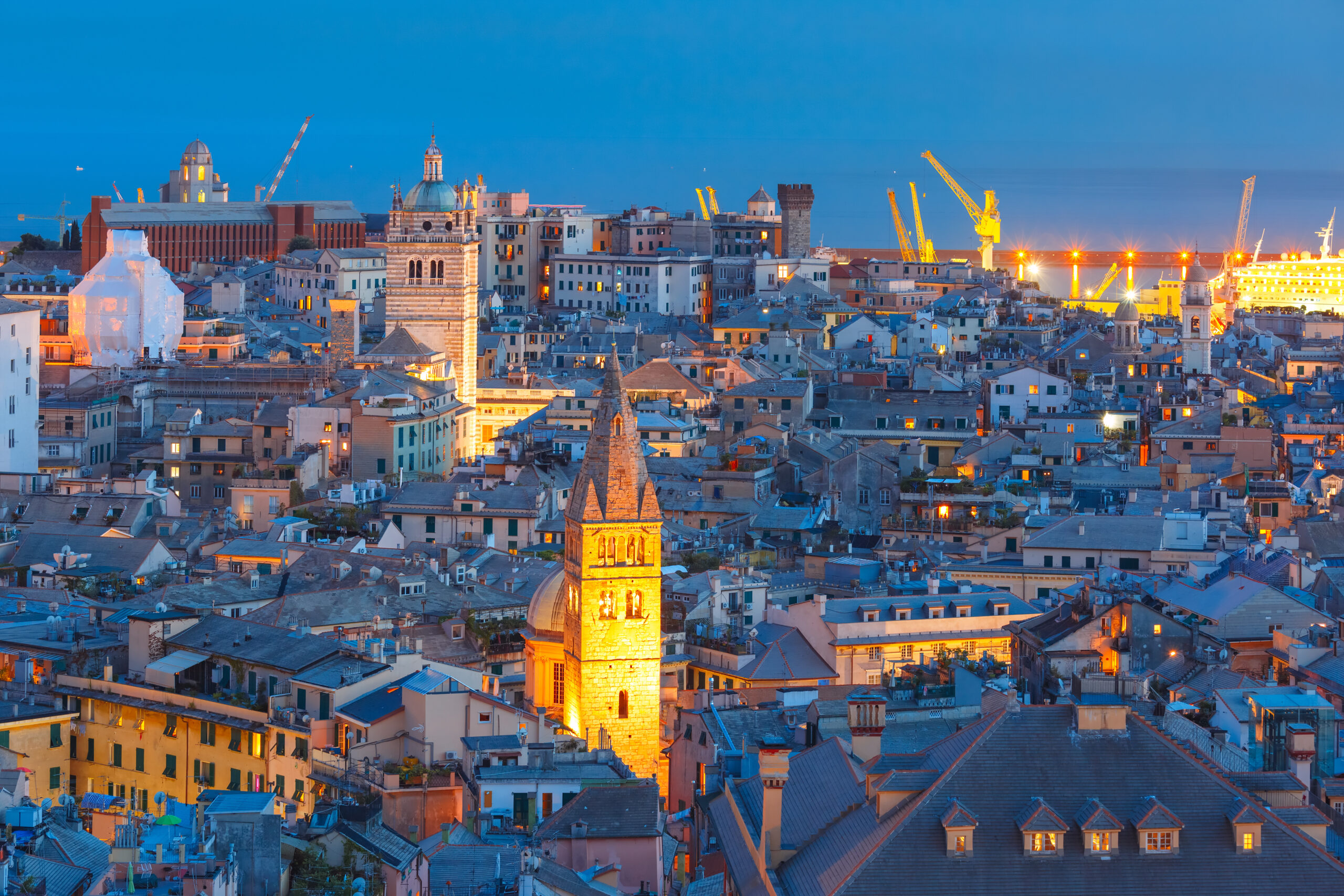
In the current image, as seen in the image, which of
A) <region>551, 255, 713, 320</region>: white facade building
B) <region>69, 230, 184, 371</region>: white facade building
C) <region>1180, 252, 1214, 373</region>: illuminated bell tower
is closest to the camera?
<region>1180, 252, 1214, 373</region>: illuminated bell tower

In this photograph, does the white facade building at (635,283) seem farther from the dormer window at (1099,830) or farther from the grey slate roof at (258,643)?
the dormer window at (1099,830)

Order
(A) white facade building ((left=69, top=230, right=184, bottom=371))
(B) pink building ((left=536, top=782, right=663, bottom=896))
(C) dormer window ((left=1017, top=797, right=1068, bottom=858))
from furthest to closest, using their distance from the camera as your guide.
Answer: (A) white facade building ((left=69, top=230, right=184, bottom=371))
(B) pink building ((left=536, top=782, right=663, bottom=896))
(C) dormer window ((left=1017, top=797, right=1068, bottom=858))

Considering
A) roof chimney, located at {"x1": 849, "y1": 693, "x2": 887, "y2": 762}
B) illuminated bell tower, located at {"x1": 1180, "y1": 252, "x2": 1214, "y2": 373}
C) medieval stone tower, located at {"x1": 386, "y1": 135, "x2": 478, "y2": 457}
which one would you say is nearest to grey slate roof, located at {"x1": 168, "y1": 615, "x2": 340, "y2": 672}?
roof chimney, located at {"x1": 849, "y1": 693, "x2": 887, "y2": 762}

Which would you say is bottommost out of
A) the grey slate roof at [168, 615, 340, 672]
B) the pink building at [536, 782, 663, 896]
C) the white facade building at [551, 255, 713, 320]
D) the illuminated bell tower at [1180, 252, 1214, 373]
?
the pink building at [536, 782, 663, 896]

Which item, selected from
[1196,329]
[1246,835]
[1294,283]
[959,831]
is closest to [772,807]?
[959,831]

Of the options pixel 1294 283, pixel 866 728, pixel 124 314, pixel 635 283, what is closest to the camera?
pixel 866 728

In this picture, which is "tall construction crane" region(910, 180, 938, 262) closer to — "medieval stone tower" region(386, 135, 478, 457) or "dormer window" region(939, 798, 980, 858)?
"medieval stone tower" region(386, 135, 478, 457)

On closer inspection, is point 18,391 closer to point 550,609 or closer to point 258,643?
point 258,643

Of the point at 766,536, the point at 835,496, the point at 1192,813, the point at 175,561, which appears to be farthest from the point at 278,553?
the point at 1192,813
